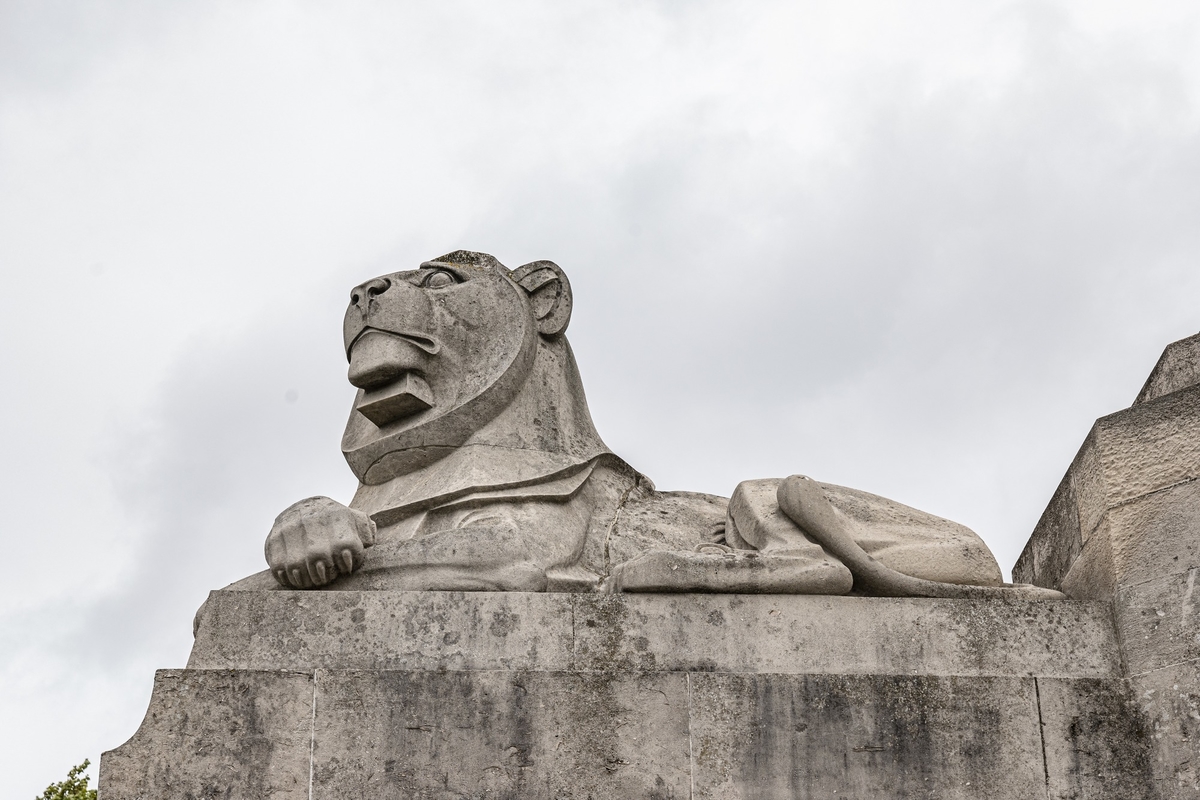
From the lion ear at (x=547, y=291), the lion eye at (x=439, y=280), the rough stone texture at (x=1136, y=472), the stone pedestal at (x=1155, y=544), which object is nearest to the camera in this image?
the stone pedestal at (x=1155, y=544)

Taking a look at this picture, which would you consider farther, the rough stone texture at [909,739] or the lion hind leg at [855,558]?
the lion hind leg at [855,558]

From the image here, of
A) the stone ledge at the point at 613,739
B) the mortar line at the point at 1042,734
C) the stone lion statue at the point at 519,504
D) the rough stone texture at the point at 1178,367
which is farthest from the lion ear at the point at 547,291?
the mortar line at the point at 1042,734

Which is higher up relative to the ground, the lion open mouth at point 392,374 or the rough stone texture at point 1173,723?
the lion open mouth at point 392,374

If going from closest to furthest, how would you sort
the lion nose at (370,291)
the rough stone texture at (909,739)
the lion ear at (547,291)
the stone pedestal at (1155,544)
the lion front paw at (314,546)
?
the rough stone texture at (909,739)
the stone pedestal at (1155,544)
the lion front paw at (314,546)
the lion nose at (370,291)
the lion ear at (547,291)

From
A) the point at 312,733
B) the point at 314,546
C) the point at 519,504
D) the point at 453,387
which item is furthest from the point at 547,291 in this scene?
the point at 312,733

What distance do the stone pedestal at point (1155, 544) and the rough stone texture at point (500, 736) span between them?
211cm

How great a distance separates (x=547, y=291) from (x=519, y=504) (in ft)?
5.40

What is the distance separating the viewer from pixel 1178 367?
932 centimetres

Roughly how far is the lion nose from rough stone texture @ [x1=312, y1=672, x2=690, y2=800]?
258 cm

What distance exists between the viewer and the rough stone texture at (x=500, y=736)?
7.70 meters

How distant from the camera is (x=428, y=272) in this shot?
33.1 ft

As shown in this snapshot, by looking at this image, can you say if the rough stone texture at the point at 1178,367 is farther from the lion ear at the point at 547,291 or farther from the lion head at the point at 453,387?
the lion ear at the point at 547,291

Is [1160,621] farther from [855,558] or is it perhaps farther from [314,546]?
[314,546]

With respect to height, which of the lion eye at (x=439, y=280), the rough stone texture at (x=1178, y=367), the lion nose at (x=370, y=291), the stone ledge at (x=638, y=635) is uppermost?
Answer: the lion eye at (x=439, y=280)
